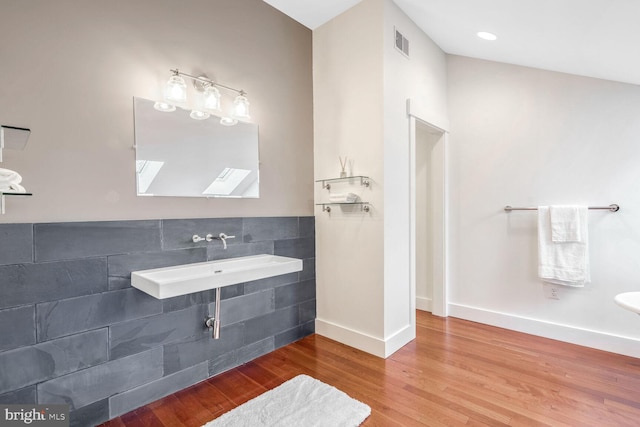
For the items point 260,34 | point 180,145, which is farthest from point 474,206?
point 180,145

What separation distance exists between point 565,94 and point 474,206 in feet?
4.12

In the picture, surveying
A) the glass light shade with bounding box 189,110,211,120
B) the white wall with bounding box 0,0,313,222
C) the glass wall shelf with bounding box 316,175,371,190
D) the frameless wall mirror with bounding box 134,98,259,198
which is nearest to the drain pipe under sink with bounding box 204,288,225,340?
the white wall with bounding box 0,0,313,222

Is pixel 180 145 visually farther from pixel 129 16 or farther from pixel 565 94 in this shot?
pixel 565 94

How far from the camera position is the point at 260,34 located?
8.63 feet

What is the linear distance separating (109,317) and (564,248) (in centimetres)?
352

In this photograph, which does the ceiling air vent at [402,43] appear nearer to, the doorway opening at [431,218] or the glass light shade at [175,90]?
the doorway opening at [431,218]

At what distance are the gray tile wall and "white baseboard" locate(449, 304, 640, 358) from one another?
2.27 metres


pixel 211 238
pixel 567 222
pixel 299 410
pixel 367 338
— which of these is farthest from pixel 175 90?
pixel 567 222

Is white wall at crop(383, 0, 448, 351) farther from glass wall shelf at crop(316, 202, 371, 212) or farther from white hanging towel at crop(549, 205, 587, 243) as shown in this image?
white hanging towel at crop(549, 205, 587, 243)

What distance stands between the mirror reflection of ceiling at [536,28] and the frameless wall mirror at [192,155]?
131 cm

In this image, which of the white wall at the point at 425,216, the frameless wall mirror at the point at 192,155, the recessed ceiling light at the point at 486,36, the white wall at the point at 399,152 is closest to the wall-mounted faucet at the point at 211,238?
the frameless wall mirror at the point at 192,155

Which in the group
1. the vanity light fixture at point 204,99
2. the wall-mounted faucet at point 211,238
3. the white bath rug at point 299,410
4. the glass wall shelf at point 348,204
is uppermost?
the vanity light fixture at point 204,99

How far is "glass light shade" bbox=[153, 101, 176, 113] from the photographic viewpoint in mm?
2031

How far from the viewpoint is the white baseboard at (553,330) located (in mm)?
2520
